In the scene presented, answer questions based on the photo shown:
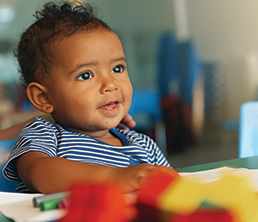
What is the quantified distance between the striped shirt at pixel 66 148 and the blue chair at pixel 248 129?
15.3 inches

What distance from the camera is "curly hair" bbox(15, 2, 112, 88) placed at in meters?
0.66

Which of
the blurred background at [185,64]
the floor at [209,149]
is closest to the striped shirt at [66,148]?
the blurred background at [185,64]

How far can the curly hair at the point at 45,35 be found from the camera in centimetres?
66

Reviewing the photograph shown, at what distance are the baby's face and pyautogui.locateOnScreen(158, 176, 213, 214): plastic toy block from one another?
0.47 metres

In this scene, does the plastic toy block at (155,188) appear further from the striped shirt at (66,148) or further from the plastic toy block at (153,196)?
the striped shirt at (66,148)


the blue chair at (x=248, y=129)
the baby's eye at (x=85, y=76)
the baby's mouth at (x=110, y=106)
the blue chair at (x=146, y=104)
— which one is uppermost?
the baby's eye at (x=85, y=76)

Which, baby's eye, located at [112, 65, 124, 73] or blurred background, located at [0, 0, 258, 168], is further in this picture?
blurred background, located at [0, 0, 258, 168]

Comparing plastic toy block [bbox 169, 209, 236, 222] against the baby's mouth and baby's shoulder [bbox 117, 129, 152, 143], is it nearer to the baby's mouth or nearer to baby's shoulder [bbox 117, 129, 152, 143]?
the baby's mouth

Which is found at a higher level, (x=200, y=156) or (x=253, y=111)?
(x=253, y=111)

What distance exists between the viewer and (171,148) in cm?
337

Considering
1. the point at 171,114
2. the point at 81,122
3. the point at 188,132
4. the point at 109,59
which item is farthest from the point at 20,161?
the point at 188,132

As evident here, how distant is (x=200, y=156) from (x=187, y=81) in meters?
0.98

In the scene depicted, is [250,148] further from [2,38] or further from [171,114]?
[2,38]

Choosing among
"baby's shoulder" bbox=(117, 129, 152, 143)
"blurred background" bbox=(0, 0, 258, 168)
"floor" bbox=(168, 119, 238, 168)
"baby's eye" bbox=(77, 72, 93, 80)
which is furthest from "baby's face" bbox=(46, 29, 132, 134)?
"floor" bbox=(168, 119, 238, 168)
